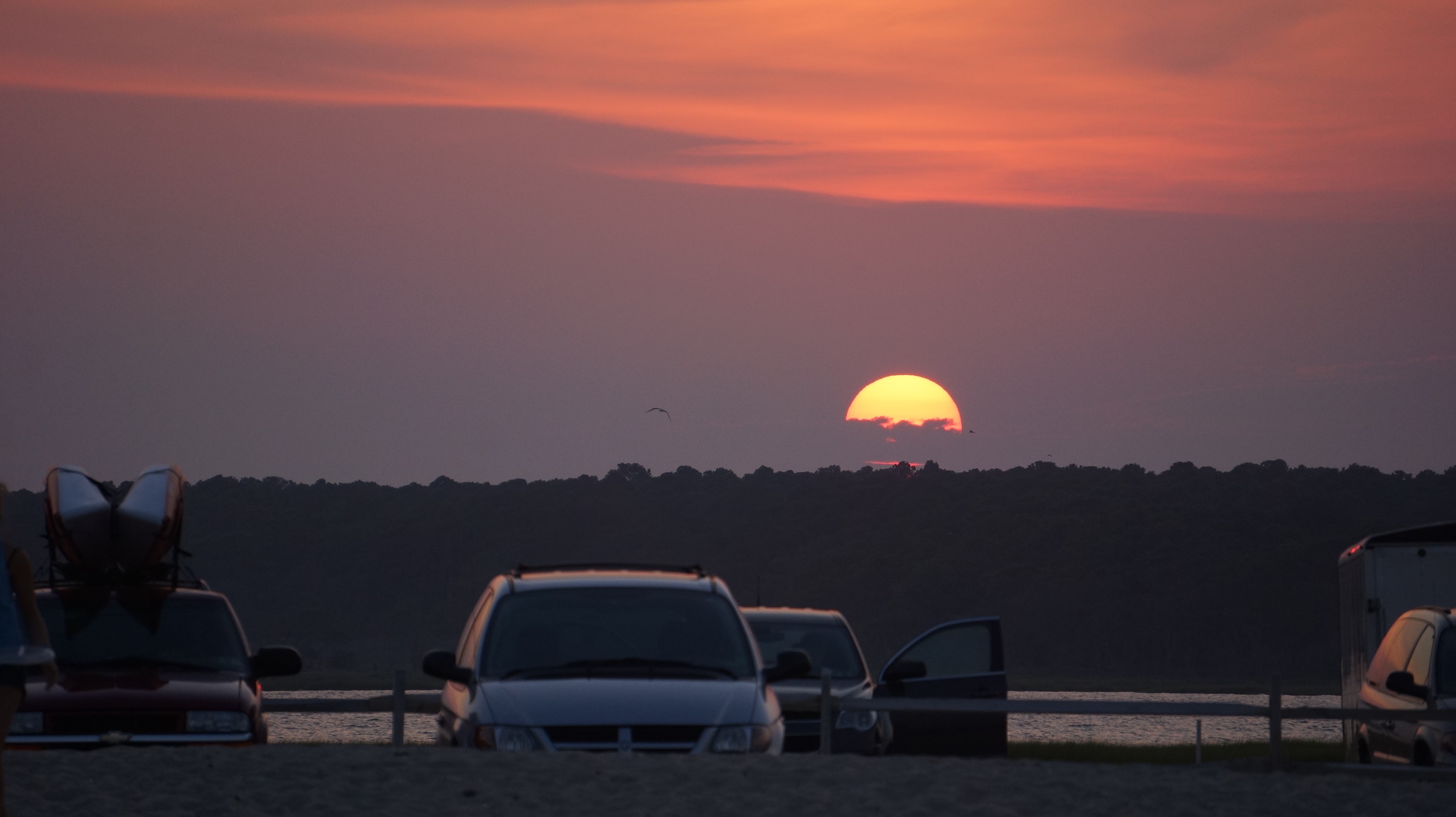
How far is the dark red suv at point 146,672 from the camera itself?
37.3 feet

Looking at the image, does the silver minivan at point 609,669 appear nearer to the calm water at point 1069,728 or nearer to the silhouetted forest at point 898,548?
the calm water at point 1069,728

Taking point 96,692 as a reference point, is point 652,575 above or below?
above

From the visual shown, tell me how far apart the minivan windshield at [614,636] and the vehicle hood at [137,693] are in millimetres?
2244

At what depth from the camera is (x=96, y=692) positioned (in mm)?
11445

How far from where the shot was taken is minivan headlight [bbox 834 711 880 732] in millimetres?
13695

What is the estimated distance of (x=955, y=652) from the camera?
85.1m

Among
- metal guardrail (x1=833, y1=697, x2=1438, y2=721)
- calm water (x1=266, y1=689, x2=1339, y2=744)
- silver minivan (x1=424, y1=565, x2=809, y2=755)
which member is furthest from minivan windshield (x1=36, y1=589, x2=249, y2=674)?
calm water (x1=266, y1=689, x2=1339, y2=744)

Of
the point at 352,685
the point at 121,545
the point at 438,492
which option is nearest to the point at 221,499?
the point at 438,492

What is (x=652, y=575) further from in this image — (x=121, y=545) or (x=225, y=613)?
(x=121, y=545)

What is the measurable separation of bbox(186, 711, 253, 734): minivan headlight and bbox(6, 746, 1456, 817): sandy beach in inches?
18.3

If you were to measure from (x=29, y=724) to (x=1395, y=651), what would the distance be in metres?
11.0

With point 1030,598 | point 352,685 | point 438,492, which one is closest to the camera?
point 352,685

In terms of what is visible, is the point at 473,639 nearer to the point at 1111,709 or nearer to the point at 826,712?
the point at 826,712

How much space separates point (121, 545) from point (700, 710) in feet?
18.2
